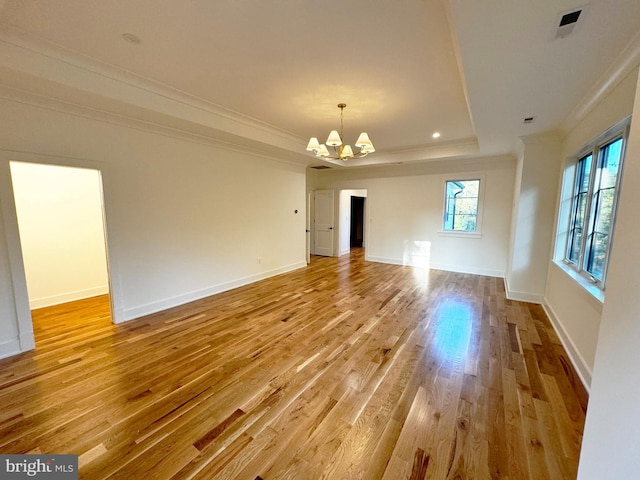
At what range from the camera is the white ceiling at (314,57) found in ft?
5.84

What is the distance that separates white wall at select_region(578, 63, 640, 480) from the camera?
85 centimetres

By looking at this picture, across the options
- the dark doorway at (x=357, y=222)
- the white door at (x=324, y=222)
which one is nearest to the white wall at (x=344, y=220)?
the white door at (x=324, y=222)

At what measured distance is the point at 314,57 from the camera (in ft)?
8.12

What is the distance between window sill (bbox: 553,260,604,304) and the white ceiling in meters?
1.84

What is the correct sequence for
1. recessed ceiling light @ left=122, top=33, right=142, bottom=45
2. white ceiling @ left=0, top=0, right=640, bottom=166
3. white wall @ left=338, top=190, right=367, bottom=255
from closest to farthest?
1. white ceiling @ left=0, top=0, right=640, bottom=166
2. recessed ceiling light @ left=122, top=33, right=142, bottom=45
3. white wall @ left=338, top=190, right=367, bottom=255

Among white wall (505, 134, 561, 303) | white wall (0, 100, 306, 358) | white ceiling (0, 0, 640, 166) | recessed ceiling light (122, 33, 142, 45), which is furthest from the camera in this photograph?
white wall (505, 134, 561, 303)

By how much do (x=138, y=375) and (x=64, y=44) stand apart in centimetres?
299

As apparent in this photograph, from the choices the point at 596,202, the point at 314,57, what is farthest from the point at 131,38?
the point at 596,202

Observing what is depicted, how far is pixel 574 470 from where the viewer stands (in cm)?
150

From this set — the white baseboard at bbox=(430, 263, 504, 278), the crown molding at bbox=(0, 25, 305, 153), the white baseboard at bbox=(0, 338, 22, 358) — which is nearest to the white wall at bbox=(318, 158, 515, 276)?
the white baseboard at bbox=(430, 263, 504, 278)

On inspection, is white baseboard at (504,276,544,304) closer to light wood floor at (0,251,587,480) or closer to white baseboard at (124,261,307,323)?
light wood floor at (0,251,587,480)

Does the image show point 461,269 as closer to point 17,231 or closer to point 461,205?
point 461,205

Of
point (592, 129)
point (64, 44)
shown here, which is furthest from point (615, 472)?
point (64, 44)

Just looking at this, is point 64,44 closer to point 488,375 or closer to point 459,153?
point 488,375
